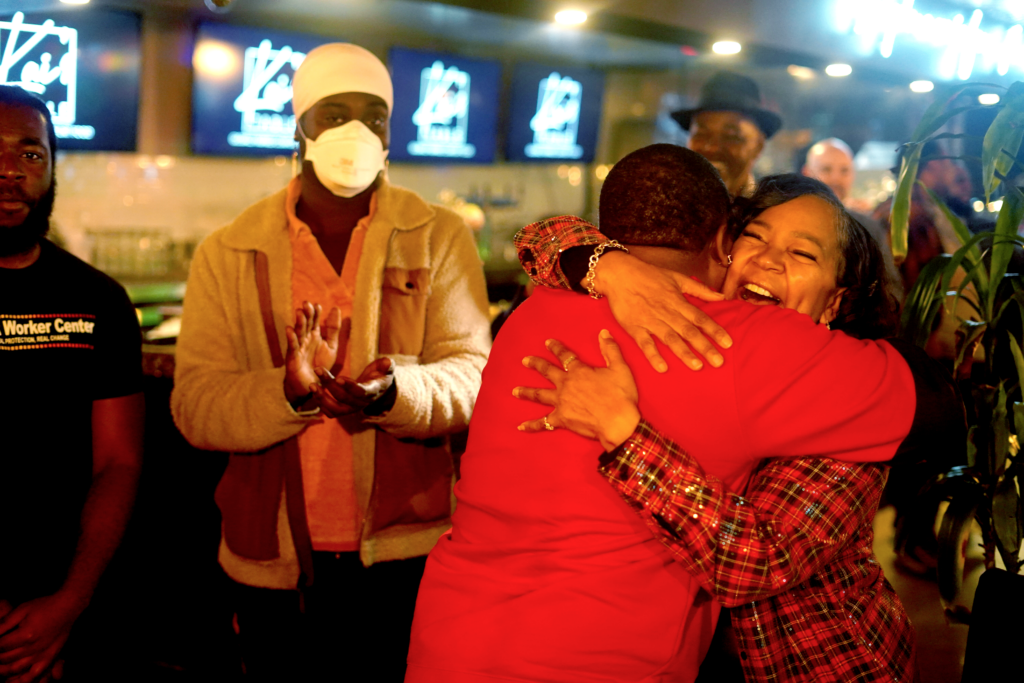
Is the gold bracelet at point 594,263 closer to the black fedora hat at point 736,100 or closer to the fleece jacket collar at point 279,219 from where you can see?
the fleece jacket collar at point 279,219

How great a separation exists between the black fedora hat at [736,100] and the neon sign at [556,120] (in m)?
2.63

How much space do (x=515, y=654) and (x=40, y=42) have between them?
3.43 metres

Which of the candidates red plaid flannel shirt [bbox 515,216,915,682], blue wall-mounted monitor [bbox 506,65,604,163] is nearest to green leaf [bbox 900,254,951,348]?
red plaid flannel shirt [bbox 515,216,915,682]

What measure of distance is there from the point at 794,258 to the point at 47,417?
1476mm

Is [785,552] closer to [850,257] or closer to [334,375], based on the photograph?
[850,257]

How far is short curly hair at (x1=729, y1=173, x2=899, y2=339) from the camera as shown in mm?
1327

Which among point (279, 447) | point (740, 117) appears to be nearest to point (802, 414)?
point (279, 447)

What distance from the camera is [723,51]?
433 cm

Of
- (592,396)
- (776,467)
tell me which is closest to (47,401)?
(592,396)

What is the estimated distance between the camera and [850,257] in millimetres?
1322

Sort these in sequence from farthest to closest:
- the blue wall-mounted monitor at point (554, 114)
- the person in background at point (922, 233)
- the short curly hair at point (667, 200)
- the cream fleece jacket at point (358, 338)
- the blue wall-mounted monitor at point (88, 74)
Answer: the blue wall-mounted monitor at point (554, 114), the blue wall-mounted monitor at point (88, 74), the person in background at point (922, 233), the cream fleece jacket at point (358, 338), the short curly hair at point (667, 200)

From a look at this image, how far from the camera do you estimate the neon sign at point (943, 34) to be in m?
4.52

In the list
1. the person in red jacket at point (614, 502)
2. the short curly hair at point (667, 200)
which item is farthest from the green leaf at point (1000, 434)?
the short curly hair at point (667, 200)

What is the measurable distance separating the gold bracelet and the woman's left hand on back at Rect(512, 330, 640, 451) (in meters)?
0.12
